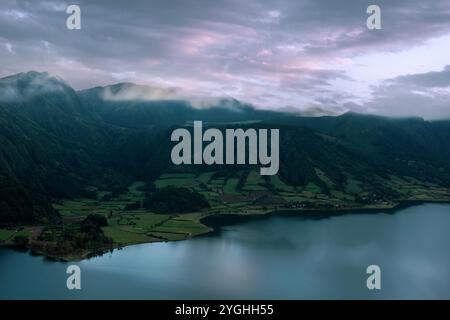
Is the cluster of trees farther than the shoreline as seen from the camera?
Yes

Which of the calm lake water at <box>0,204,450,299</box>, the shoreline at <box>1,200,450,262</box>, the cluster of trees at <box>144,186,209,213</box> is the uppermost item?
the cluster of trees at <box>144,186,209,213</box>

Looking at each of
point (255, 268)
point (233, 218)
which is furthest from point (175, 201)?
point (255, 268)

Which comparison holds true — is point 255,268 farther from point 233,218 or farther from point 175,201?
point 175,201

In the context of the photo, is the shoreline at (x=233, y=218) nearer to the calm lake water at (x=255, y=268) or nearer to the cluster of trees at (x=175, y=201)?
the calm lake water at (x=255, y=268)

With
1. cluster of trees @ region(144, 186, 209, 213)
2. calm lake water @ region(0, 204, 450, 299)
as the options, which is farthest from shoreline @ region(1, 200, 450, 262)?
cluster of trees @ region(144, 186, 209, 213)

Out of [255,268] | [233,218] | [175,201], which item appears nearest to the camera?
[255,268]

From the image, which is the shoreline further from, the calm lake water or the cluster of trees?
the cluster of trees

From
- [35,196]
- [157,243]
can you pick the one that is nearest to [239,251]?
[157,243]

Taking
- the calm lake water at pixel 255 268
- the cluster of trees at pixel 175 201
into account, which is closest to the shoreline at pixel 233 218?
the calm lake water at pixel 255 268
